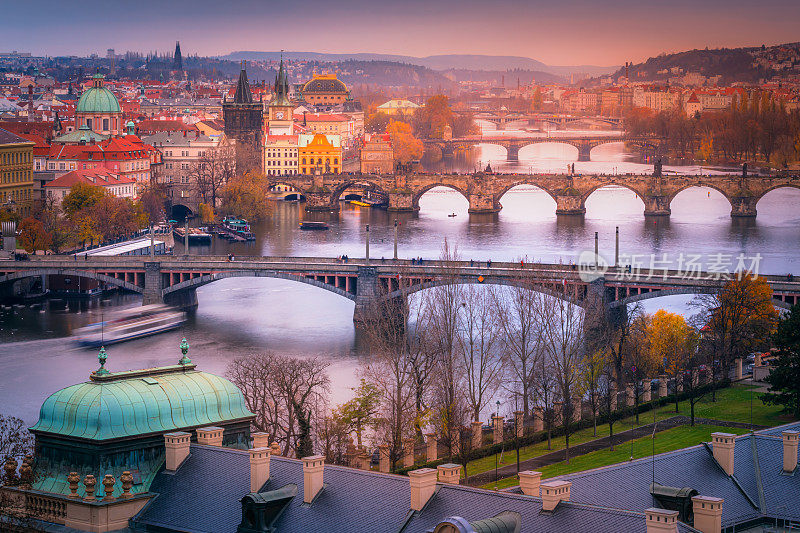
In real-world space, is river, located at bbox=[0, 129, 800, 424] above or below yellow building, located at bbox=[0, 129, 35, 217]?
below

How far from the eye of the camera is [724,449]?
868 inches

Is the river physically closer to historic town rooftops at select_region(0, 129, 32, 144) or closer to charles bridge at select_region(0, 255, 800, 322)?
charles bridge at select_region(0, 255, 800, 322)

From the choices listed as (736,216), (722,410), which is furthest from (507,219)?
(722,410)

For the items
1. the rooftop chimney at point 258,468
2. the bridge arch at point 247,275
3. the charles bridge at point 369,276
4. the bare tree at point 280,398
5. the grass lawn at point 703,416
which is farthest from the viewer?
the bridge arch at point 247,275

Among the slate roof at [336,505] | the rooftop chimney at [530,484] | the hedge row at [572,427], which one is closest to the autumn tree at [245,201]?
the hedge row at [572,427]

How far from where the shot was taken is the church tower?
119 metres

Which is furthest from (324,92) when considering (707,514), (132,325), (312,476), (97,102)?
(707,514)

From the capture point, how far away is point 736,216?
8569 cm

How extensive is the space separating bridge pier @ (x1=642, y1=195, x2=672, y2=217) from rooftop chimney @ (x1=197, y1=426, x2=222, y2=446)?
222 ft

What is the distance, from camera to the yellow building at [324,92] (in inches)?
6964

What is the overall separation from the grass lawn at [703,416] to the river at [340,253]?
705 cm

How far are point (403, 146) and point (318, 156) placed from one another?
16.5 metres

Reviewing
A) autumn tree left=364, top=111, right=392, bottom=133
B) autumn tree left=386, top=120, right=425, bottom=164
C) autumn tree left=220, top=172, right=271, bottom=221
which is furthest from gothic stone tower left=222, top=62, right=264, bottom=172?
autumn tree left=364, top=111, right=392, bottom=133

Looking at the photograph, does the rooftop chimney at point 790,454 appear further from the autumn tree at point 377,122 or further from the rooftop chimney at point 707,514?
the autumn tree at point 377,122
